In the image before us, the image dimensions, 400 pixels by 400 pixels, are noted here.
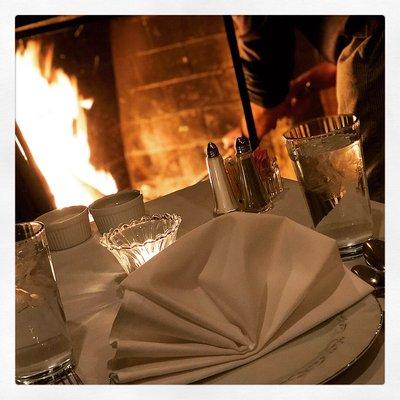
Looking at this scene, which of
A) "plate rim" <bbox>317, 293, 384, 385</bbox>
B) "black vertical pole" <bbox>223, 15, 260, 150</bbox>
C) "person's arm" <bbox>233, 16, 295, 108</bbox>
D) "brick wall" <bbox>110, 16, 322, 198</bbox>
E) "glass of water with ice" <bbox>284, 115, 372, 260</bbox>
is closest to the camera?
"plate rim" <bbox>317, 293, 384, 385</bbox>

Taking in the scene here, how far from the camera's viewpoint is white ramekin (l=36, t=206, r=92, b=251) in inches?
43.8

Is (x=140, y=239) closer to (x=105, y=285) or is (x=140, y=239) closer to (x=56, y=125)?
(x=105, y=285)

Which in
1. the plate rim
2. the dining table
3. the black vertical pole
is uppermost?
the black vertical pole

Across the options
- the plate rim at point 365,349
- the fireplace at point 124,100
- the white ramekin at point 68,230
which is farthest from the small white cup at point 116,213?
the fireplace at point 124,100

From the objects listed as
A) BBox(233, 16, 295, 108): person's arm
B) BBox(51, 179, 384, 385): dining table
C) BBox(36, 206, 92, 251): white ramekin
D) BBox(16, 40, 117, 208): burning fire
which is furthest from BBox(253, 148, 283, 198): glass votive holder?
BBox(16, 40, 117, 208): burning fire

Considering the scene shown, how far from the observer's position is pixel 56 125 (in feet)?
9.18

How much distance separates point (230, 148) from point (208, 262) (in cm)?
214

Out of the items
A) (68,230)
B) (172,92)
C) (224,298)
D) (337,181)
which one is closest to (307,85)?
(172,92)

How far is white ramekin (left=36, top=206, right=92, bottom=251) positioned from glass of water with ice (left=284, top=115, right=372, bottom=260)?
1.41 feet

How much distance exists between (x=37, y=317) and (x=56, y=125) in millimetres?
2181

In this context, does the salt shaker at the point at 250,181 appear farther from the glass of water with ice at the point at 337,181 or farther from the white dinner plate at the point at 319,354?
the white dinner plate at the point at 319,354

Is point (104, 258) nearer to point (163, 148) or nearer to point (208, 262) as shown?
point (208, 262)

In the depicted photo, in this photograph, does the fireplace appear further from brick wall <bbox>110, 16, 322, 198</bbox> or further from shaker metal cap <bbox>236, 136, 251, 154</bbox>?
shaker metal cap <bbox>236, 136, 251, 154</bbox>
